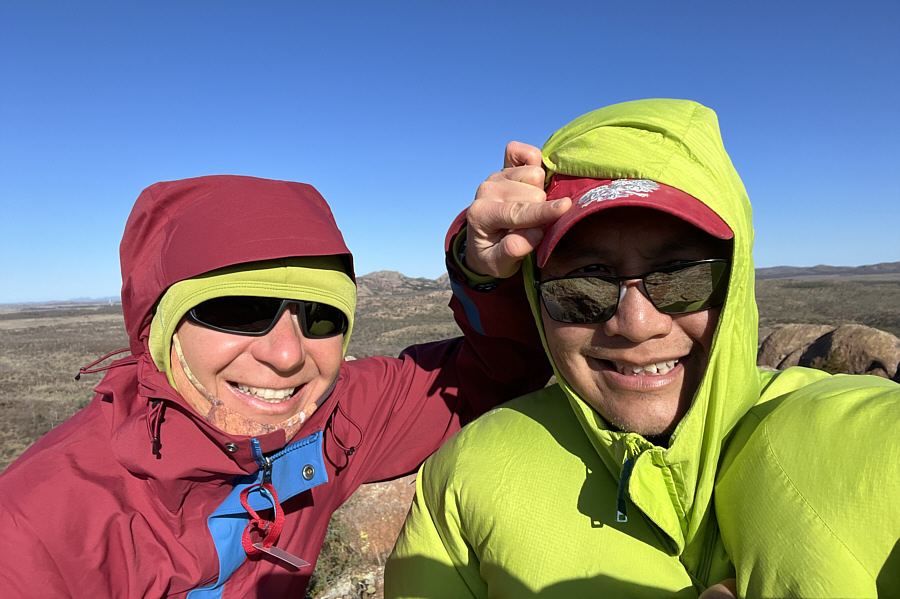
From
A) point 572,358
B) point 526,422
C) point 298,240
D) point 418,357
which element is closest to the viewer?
point 572,358

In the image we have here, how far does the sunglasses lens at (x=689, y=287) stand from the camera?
155cm

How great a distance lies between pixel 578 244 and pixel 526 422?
2.14ft

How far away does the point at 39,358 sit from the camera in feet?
83.2

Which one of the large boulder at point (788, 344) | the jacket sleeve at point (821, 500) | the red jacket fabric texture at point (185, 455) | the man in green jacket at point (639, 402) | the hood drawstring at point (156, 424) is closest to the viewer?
the jacket sleeve at point (821, 500)

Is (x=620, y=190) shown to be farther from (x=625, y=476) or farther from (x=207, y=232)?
(x=207, y=232)

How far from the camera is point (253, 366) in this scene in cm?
227

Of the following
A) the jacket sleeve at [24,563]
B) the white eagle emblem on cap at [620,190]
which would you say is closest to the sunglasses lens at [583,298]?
the white eagle emblem on cap at [620,190]

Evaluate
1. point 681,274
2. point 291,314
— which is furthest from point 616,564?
point 291,314

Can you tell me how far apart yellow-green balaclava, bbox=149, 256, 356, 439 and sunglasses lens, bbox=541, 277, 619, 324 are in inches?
41.8

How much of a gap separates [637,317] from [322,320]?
138cm

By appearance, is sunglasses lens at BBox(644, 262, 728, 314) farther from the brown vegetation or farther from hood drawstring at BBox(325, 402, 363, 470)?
the brown vegetation

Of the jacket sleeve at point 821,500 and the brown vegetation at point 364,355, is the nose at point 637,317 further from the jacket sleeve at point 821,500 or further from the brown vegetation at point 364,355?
the brown vegetation at point 364,355

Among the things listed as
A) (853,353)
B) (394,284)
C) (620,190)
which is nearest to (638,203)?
(620,190)

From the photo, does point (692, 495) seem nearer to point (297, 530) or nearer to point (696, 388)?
point (696, 388)
